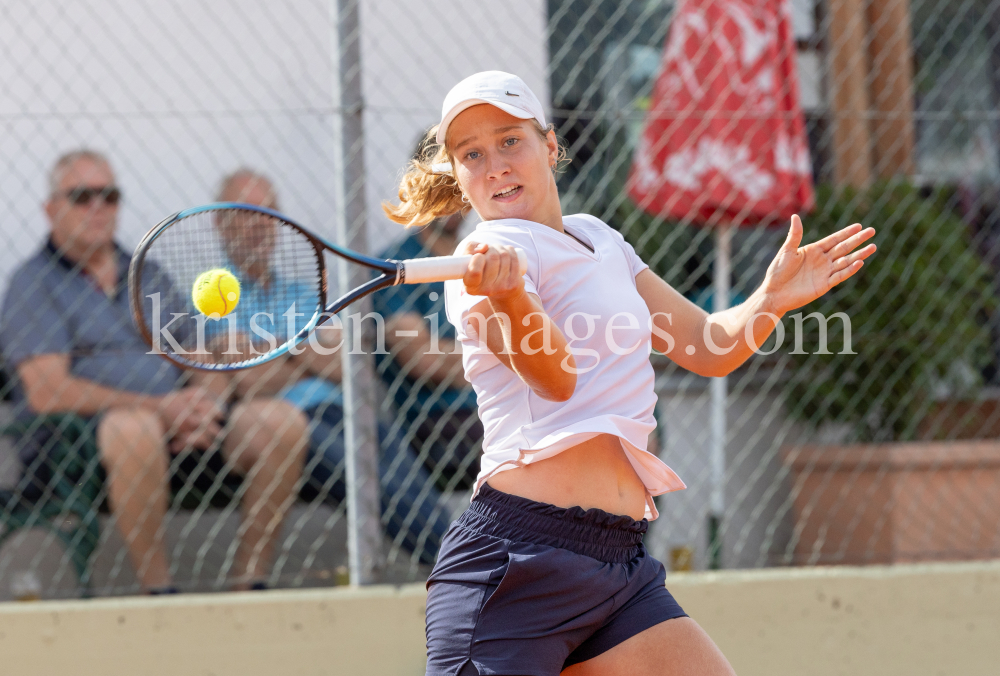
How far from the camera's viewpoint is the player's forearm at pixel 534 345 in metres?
1.55

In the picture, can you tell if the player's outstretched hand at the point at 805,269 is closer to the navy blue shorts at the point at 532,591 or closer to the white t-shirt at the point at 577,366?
the white t-shirt at the point at 577,366

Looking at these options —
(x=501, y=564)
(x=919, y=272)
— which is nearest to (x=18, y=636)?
(x=501, y=564)

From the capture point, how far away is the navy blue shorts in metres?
1.64

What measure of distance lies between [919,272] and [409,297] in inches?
77.8

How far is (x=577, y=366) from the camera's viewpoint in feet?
5.69

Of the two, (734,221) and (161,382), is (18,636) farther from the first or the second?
(734,221)

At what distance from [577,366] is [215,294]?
2.42 feet

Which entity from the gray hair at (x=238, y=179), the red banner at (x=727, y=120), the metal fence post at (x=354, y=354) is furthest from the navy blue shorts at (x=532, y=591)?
the red banner at (x=727, y=120)

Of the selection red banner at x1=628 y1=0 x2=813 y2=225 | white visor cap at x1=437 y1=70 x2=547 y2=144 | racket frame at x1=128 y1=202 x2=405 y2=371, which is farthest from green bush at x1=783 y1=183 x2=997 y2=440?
racket frame at x1=128 y1=202 x2=405 y2=371

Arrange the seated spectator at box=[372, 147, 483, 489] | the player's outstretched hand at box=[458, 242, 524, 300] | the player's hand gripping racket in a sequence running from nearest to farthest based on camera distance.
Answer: the player's outstretched hand at box=[458, 242, 524, 300], the player's hand gripping racket, the seated spectator at box=[372, 147, 483, 489]

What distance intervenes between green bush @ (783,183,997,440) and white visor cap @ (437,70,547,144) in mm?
2335

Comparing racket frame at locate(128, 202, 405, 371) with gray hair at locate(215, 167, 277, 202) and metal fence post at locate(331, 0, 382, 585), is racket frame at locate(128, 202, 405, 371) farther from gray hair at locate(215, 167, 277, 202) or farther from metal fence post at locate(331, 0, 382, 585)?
gray hair at locate(215, 167, 277, 202)

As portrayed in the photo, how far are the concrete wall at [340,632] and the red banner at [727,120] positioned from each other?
1343 mm

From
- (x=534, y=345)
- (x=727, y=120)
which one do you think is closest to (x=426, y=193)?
(x=534, y=345)
